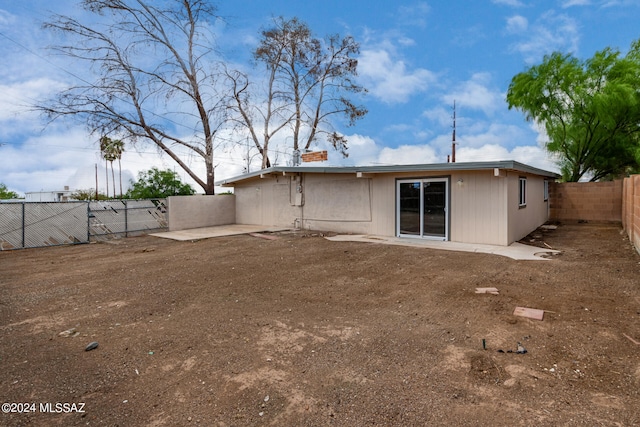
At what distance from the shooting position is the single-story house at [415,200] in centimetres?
924

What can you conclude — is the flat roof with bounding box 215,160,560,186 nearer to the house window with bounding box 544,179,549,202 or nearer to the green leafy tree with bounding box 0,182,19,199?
the house window with bounding box 544,179,549,202

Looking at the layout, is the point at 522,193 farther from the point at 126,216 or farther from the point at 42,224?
the point at 42,224

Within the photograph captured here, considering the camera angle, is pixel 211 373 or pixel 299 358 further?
pixel 299 358

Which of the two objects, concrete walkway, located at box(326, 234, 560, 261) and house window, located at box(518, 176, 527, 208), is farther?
house window, located at box(518, 176, 527, 208)

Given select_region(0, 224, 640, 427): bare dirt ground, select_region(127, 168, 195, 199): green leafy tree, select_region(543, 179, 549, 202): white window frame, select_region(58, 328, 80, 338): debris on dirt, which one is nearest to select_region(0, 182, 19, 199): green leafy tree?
select_region(127, 168, 195, 199): green leafy tree

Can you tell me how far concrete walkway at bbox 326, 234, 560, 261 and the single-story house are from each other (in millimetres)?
409

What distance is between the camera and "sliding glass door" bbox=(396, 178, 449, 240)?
1001 centimetres

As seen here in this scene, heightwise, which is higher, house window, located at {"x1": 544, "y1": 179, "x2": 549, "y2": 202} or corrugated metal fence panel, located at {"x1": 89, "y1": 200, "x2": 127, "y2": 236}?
house window, located at {"x1": 544, "y1": 179, "x2": 549, "y2": 202}

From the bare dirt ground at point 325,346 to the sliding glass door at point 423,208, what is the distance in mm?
3402

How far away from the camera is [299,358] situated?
3150mm

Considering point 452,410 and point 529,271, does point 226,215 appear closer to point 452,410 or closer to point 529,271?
point 529,271

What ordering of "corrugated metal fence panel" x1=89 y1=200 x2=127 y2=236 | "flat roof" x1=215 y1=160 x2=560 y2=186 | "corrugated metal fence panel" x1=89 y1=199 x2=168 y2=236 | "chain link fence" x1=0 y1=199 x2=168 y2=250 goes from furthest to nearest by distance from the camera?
"corrugated metal fence panel" x1=89 y1=199 x2=168 y2=236 < "corrugated metal fence panel" x1=89 y1=200 x2=127 y2=236 < "chain link fence" x1=0 y1=199 x2=168 y2=250 < "flat roof" x1=215 y1=160 x2=560 y2=186

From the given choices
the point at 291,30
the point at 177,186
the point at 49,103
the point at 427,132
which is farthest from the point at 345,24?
the point at 49,103

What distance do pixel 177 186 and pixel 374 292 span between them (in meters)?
18.9
